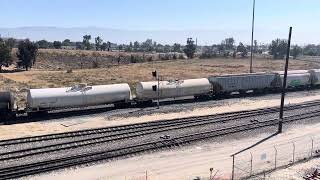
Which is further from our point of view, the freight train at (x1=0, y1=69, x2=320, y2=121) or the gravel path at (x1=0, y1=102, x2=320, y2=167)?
the freight train at (x1=0, y1=69, x2=320, y2=121)

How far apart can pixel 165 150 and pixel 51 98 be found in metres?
13.4

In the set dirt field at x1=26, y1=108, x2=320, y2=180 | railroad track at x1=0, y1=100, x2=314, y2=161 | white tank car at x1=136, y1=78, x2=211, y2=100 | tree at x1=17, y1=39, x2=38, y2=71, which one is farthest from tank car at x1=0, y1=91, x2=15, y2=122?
tree at x1=17, y1=39, x2=38, y2=71

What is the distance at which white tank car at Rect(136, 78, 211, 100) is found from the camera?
46812 millimetres

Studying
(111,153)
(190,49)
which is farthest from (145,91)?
(190,49)

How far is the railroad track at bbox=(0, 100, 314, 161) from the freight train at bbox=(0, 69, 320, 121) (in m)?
7.06

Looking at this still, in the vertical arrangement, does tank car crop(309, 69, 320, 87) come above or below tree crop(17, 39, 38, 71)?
below

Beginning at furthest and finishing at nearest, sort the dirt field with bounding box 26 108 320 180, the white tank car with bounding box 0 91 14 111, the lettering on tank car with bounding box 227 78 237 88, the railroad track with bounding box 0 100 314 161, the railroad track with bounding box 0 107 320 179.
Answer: the lettering on tank car with bounding box 227 78 237 88 → the white tank car with bounding box 0 91 14 111 → the railroad track with bounding box 0 100 314 161 → the dirt field with bounding box 26 108 320 180 → the railroad track with bounding box 0 107 320 179

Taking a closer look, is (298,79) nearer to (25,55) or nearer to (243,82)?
(243,82)

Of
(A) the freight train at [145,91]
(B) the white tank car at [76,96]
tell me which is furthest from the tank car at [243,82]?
(B) the white tank car at [76,96]

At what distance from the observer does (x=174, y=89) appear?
4912 centimetres

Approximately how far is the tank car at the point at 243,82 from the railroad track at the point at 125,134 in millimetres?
8457

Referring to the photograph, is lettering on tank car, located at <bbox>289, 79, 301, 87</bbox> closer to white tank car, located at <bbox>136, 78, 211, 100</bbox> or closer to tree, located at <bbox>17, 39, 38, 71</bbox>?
white tank car, located at <bbox>136, 78, 211, 100</bbox>

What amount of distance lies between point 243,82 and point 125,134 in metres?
25.8

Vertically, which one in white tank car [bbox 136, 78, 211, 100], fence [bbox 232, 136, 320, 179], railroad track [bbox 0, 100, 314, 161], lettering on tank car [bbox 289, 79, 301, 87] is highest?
white tank car [bbox 136, 78, 211, 100]
